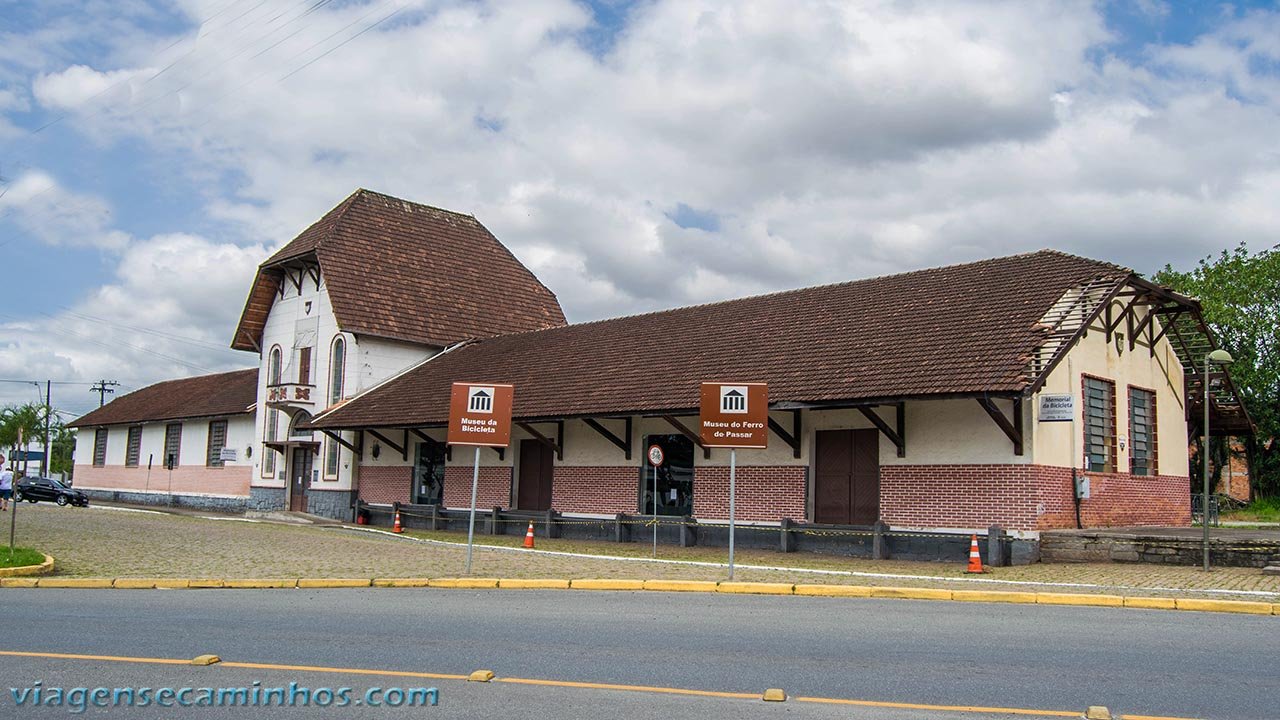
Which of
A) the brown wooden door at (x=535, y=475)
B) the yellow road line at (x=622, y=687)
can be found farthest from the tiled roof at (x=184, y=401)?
the yellow road line at (x=622, y=687)

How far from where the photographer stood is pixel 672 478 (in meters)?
25.0

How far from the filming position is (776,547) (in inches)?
860

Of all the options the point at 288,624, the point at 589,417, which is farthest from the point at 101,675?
the point at 589,417

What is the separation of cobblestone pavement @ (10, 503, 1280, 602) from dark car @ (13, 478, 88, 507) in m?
19.6

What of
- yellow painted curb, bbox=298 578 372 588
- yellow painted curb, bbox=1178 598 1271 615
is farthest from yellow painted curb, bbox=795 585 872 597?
yellow painted curb, bbox=298 578 372 588

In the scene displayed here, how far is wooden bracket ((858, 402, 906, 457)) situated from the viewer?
20.4 metres

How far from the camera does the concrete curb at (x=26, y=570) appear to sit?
15.2m

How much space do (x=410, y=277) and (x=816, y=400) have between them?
22.0m

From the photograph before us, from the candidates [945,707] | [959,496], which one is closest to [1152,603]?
[959,496]

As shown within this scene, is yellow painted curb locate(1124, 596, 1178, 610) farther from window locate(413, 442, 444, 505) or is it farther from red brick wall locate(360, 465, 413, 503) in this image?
red brick wall locate(360, 465, 413, 503)

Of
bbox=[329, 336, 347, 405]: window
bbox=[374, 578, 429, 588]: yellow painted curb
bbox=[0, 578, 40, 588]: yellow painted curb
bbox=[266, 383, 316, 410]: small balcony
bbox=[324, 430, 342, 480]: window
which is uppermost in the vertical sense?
bbox=[329, 336, 347, 405]: window

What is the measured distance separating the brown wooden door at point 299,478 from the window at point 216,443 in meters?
7.27

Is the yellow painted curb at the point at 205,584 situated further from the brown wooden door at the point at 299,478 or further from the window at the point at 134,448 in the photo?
the window at the point at 134,448

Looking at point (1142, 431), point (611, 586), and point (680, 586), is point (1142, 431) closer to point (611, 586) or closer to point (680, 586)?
point (680, 586)
